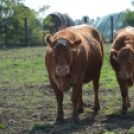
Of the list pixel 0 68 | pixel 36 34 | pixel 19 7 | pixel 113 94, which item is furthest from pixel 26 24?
pixel 113 94

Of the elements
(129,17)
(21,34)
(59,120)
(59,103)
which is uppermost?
(129,17)

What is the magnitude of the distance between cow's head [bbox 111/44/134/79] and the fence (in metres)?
11.6

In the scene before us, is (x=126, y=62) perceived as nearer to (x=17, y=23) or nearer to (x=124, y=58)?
(x=124, y=58)

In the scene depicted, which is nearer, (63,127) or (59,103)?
(63,127)

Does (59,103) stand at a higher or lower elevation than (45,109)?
higher

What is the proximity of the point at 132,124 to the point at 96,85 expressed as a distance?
1605mm

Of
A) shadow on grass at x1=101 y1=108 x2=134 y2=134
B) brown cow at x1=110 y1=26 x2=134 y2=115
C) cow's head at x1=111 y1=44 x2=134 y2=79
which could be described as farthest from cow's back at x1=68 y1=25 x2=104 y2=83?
shadow on grass at x1=101 y1=108 x2=134 y2=134

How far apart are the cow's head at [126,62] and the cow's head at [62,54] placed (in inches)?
38.0

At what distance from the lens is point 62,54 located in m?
3.99

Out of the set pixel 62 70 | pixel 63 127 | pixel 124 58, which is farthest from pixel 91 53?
pixel 63 127

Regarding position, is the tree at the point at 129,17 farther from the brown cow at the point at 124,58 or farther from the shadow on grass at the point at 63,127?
the shadow on grass at the point at 63,127

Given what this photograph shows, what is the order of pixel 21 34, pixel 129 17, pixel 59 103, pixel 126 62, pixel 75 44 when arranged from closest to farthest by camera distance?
pixel 75 44, pixel 126 62, pixel 59 103, pixel 21 34, pixel 129 17

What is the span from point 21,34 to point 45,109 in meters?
11.9

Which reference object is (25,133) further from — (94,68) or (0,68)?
(0,68)
